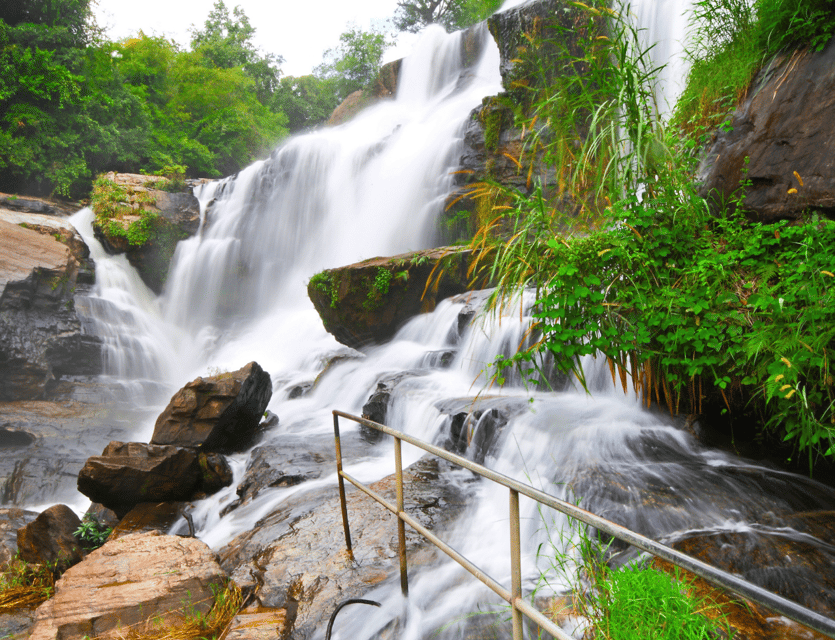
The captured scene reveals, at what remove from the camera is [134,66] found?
818 inches

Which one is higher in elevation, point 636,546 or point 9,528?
point 636,546

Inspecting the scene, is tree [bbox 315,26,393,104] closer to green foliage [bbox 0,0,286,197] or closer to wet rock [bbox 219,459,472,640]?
green foliage [bbox 0,0,286,197]

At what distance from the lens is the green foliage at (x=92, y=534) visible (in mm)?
4645

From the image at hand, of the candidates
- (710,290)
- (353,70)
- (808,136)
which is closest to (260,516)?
(710,290)

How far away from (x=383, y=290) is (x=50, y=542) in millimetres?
5661

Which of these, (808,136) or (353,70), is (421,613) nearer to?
(808,136)

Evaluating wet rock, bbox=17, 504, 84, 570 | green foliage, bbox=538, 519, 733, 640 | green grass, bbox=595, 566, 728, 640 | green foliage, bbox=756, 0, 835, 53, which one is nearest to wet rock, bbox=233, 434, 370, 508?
wet rock, bbox=17, 504, 84, 570

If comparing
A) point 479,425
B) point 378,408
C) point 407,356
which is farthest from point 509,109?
point 479,425

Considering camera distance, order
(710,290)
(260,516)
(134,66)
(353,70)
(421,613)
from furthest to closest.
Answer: (353,70), (134,66), (260,516), (710,290), (421,613)

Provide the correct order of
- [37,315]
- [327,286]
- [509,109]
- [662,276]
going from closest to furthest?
1. [662,276]
2. [327,286]
3. [37,315]
4. [509,109]

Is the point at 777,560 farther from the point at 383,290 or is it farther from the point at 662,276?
the point at 383,290

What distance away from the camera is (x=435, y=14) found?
2917 cm

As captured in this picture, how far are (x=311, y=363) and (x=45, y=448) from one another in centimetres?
475

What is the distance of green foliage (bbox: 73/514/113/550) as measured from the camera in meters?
4.64
